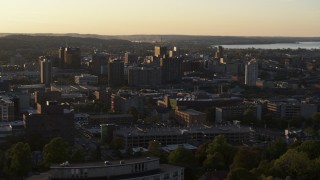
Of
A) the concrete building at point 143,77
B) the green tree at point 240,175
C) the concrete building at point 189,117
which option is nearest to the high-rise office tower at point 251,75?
the concrete building at point 143,77

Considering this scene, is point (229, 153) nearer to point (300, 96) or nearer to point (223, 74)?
point (300, 96)

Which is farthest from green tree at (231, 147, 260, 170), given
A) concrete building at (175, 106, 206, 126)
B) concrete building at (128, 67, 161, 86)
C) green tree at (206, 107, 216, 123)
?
concrete building at (128, 67, 161, 86)

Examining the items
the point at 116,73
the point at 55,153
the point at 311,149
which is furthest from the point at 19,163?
the point at 116,73

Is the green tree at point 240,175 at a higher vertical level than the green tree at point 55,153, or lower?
higher

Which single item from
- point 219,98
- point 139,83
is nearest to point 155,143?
point 219,98

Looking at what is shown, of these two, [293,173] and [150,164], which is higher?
[150,164]

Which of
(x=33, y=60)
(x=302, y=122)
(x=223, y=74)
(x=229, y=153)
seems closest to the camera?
(x=229, y=153)

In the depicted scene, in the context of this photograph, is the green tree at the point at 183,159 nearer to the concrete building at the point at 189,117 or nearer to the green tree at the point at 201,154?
the green tree at the point at 201,154
